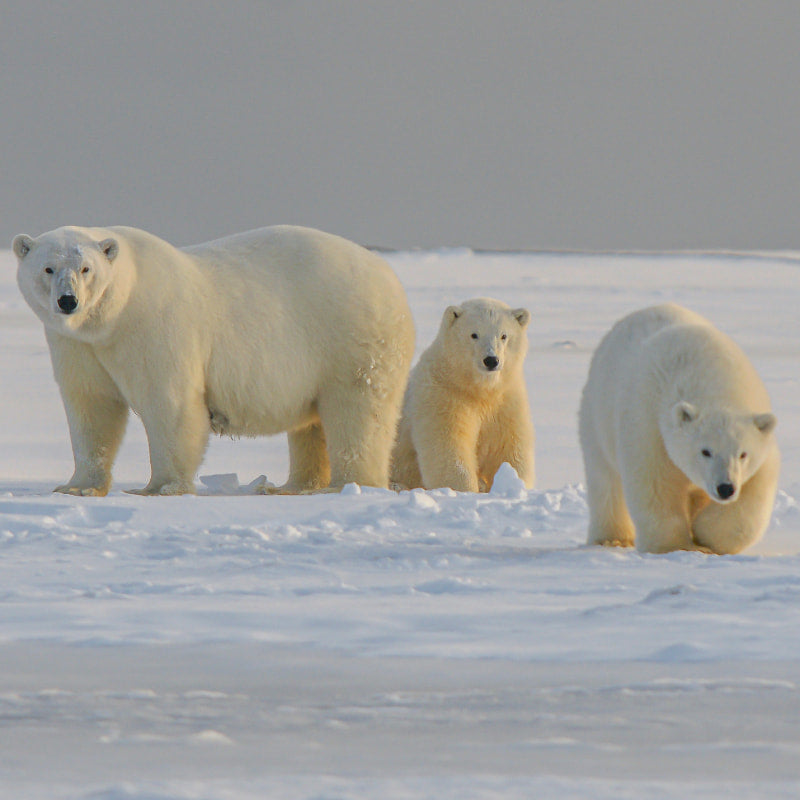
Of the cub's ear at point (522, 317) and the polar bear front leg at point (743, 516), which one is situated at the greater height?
the cub's ear at point (522, 317)

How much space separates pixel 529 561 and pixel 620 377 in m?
0.76

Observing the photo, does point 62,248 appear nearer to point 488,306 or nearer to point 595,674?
point 488,306

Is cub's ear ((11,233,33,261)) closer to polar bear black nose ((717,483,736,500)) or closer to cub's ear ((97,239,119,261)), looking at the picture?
cub's ear ((97,239,119,261))

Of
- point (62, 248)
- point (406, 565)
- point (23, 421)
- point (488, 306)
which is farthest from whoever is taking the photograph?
point (23, 421)

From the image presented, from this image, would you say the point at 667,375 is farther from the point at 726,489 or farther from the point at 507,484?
the point at 507,484

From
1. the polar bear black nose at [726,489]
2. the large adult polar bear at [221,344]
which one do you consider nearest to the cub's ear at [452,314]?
the large adult polar bear at [221,344]

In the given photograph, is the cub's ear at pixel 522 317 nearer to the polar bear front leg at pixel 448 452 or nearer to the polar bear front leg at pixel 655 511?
the polar bear front leg at pixel 448 452

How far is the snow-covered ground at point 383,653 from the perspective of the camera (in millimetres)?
2627

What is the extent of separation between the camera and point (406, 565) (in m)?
4.62

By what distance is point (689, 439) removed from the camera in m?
4.67

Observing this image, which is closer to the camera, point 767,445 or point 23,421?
point 767,445

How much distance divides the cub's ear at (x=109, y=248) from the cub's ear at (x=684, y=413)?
2.64 metres

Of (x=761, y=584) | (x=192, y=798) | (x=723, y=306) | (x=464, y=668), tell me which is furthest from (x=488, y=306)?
(x=723, y=306)

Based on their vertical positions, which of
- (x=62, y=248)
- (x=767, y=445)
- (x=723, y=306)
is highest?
(x=62, y=248)
